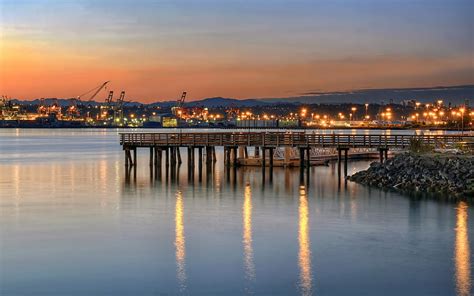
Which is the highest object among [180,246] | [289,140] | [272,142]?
[289,140]

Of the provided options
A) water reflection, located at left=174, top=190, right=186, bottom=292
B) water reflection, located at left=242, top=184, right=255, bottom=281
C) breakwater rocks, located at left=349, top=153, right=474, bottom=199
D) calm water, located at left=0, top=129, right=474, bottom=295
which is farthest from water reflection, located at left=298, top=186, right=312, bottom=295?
breakwater rocks, located at left=349, top=153, right=474, bottom=199

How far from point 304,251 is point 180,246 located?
440 centimetres

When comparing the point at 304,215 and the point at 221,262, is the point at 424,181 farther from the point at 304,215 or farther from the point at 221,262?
the point at 221,262

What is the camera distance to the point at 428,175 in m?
42.3

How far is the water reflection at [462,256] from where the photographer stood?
20850 mm

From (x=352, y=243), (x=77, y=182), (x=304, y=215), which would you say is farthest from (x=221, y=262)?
(x=77, y=182)

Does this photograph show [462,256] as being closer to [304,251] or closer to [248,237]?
[304,251]

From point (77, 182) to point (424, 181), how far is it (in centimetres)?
2413

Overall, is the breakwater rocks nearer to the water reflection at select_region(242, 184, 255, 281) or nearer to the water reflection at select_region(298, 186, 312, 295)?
the water reflection at select_region(298, 186, 312, 295)

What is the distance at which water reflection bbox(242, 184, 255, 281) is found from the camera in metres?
22.7

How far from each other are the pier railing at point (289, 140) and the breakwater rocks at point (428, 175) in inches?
245

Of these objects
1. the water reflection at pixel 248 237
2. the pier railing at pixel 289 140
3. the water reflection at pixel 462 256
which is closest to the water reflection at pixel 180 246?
the water reflection at pixel 248 237

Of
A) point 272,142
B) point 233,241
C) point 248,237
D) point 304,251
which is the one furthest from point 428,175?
point 304,251

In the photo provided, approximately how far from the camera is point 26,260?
24781 millimetres
